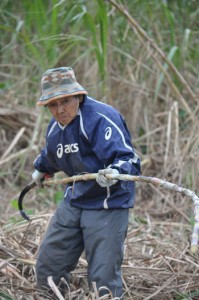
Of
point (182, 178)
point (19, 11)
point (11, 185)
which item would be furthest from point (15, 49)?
point (182, 178)

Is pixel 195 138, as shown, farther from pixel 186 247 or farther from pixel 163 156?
pixel 186 247

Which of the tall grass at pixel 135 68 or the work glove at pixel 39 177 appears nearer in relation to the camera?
the work glove at pixel 39 177

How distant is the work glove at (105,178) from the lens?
3.18 m

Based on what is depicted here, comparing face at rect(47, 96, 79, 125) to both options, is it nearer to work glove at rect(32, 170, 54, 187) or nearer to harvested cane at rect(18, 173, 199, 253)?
harvested cane at rect(18, 173, 199, 253)

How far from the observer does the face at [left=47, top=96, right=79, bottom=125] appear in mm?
3516

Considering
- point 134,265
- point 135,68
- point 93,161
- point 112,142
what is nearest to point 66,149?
point 93,161

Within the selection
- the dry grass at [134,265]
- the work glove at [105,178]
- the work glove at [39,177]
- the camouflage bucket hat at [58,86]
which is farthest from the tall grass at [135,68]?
the work glove at [105,178]

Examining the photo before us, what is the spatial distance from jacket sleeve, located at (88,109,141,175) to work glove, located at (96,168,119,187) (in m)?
0.09

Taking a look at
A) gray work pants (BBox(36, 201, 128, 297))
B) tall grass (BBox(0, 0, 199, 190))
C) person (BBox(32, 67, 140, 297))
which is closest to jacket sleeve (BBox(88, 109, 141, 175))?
person (BBox(32, 67, 140, 297))

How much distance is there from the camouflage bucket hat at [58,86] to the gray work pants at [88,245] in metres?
0.59

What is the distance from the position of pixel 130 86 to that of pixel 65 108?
3054 millimetres

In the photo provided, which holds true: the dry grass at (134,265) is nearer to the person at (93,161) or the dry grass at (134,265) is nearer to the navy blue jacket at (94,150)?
the person at (93,161)

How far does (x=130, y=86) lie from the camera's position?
6.51 metres

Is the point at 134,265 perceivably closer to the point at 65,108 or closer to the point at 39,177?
the point at 39,177
